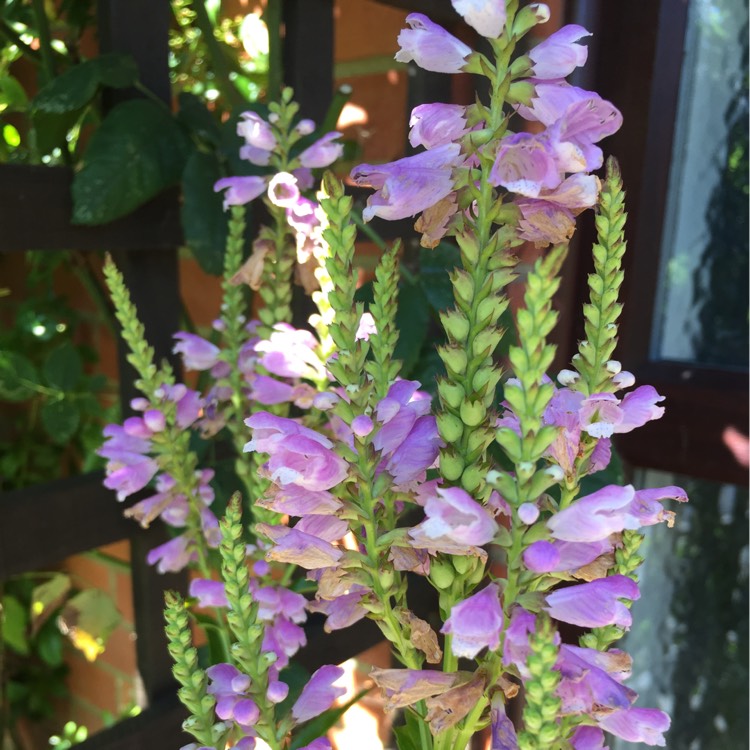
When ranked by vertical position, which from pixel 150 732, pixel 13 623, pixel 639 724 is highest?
pixel 639 724

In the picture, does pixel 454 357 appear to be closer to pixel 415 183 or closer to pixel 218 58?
pixel 415 183

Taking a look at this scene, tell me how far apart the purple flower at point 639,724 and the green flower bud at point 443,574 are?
0.29ft

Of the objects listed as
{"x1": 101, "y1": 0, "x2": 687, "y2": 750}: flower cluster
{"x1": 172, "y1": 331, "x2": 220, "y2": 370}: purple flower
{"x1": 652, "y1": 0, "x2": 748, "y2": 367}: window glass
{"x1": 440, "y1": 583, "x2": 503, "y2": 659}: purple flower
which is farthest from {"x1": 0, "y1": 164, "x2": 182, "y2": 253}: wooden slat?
{"x1": 652, "y1": 0, "x2": 748, "y2": 367}: window glass

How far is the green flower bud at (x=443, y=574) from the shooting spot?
10.5 inches

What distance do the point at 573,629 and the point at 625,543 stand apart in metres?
0.71

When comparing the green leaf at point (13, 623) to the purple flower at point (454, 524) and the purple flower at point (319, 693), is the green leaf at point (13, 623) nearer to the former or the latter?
the purple flower at point (319, 693)

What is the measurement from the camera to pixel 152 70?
634 mm

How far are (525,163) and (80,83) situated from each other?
18.6 inches

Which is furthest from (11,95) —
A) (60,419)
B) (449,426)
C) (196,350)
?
(449,426)

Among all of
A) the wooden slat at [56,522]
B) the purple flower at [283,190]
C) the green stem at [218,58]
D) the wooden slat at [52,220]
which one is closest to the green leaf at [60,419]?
the wooden slat at [56,522]

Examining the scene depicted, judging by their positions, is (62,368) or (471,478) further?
(62,368)

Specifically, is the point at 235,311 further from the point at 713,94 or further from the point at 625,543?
the point at 713,94

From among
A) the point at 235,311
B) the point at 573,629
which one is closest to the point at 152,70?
the point at 235,311

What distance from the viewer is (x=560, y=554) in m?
0.26
